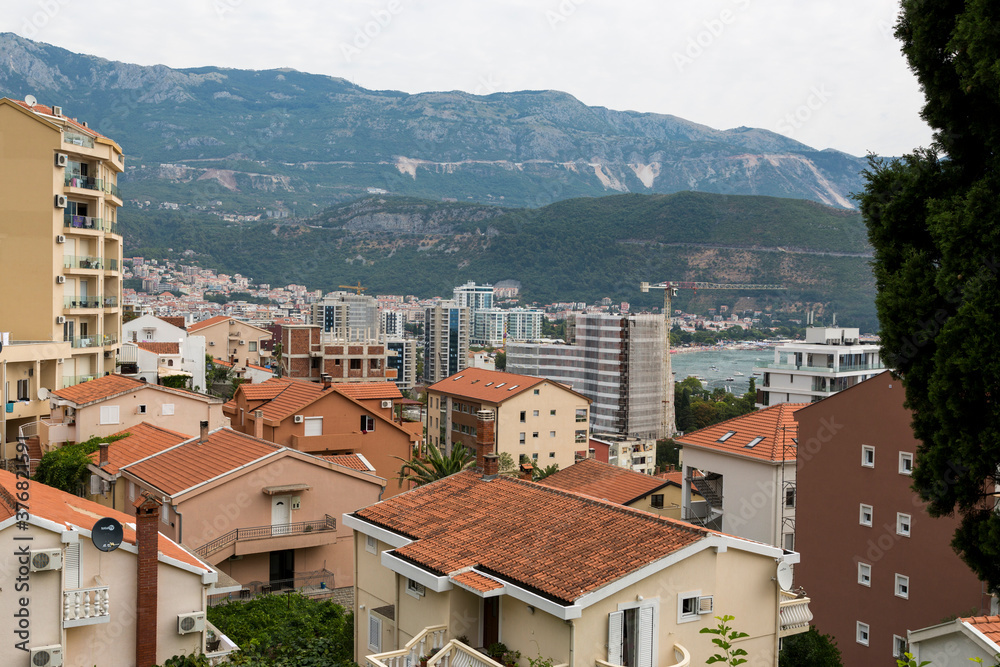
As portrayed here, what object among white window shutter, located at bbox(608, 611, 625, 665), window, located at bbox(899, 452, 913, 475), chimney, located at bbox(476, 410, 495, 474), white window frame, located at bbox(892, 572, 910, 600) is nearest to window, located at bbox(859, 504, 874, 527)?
window, located at bbox(899, 452, 913, 475)

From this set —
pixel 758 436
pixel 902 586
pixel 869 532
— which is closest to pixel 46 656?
pixel 902 586

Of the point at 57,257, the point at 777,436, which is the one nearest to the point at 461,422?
the point at 57,257

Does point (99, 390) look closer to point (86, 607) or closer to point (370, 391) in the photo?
point (370, 391)

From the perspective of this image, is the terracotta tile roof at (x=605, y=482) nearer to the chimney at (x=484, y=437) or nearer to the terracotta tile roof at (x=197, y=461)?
the terracotta tile roof at (x=197, y=461)

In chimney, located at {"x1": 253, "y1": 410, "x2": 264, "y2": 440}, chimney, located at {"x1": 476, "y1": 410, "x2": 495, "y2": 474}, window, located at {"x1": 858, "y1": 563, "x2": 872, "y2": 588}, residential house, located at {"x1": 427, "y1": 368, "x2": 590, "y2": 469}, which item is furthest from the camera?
residential house, located at {"x1": 427, "y1": 368, "x2": 590, "y2": 469}

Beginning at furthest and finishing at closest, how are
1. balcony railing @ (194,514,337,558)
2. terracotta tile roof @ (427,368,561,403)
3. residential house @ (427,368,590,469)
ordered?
terracotta tile roof @ (427,368,561,403)
residential house @ (427,368,590,469)
balcony railing @ (194,514,337,558)

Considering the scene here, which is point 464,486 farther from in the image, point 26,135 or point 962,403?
point 26,135

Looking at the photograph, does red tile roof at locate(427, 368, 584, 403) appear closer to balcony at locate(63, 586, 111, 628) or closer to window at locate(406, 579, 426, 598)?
window at locate(406, 579, 426, 598)
